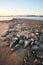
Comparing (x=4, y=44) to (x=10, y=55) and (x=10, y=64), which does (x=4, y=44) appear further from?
(x=10, y=64)

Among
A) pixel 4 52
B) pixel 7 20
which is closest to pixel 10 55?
pixel 4 52

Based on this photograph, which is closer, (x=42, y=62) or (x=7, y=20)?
(x=42, y=62)

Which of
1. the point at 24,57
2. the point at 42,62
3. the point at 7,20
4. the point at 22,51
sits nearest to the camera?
the point at 42,62

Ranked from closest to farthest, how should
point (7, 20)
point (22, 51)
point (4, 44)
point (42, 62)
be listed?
point (42, 62) < point (22, 51) < point (4, 44) < point (7, 20)

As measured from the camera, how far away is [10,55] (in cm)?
788

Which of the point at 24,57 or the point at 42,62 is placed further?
the point at 24,57

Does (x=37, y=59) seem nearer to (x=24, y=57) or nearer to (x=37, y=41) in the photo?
(x=24, y=57)

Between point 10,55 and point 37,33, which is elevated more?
point 37,33

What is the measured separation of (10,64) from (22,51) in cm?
119

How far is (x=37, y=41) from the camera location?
27.7 ft

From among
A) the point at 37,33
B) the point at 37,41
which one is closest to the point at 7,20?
the point at 37,33

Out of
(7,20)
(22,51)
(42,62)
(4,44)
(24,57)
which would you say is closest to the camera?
(42,62)

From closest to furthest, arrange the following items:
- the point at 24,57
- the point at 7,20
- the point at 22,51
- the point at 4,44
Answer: the point at 24,57 → the point at 22,51 → the point at 4,44 → the point at 7,20

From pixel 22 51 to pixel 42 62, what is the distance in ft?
5.26
